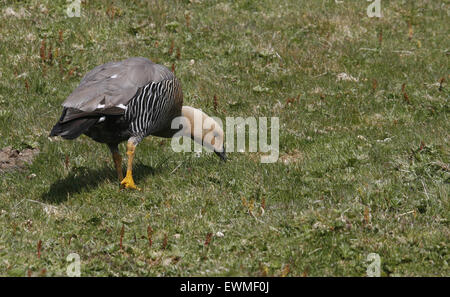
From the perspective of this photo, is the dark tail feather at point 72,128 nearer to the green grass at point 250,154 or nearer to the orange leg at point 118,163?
the green grass at point 250,154

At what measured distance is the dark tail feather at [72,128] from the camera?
25.5ft

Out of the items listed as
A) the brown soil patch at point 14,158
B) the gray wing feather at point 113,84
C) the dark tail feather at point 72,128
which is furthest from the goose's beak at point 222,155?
the brown soil patch at point 14,158

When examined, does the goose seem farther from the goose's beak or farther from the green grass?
the goose's beak

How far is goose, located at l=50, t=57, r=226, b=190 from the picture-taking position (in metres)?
7.96

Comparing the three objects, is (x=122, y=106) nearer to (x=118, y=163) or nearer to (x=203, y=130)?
(x=118, y=163)

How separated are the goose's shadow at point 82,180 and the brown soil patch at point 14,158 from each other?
32.0 inches

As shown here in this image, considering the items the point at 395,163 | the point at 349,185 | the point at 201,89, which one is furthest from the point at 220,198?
the point at 201,89

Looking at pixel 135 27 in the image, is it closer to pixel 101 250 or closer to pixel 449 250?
pixel 101 250

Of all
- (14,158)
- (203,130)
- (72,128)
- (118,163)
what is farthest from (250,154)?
(14,158)

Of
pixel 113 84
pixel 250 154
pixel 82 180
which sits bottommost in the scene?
pixel 250 154

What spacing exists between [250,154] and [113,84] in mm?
2773

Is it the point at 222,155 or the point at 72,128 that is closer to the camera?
the point at 72,128

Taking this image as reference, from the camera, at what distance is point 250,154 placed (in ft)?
33.4

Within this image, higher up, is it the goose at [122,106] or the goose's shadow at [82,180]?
the goose at [122,106]
